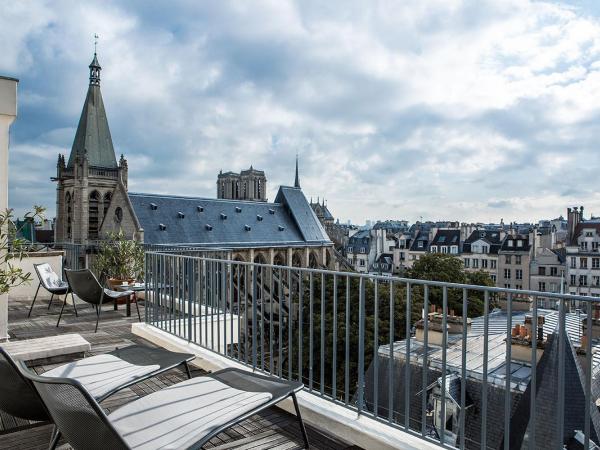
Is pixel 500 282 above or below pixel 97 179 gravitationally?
below

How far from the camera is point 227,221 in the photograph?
48.8 m

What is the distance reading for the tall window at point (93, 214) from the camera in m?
51.8

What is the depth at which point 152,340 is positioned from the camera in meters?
5.09

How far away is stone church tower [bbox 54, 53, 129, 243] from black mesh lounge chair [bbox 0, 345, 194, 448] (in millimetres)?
51319

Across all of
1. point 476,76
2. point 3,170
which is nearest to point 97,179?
point 476,76

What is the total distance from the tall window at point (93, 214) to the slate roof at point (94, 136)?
366 cm

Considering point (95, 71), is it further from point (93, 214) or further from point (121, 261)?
point (121, 261)

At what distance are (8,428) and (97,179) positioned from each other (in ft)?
179

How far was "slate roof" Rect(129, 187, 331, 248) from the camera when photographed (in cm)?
4231

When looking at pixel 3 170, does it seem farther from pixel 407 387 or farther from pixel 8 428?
pixel 407 387

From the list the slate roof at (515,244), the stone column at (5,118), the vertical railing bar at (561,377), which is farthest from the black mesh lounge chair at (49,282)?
the slate roof at (515,244)

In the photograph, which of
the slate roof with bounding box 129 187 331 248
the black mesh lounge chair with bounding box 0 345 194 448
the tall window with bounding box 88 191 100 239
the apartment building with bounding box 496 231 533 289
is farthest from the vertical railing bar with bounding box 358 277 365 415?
the tall window with bounding box 88 191 100 239

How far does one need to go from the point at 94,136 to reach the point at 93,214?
948 centimetres

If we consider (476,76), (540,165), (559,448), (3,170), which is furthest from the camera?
(540,165)
